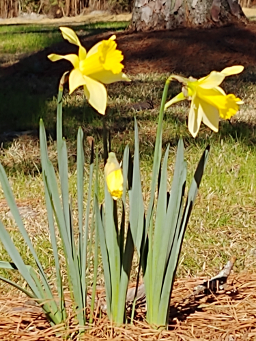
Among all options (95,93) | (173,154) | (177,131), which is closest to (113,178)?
(95,93)

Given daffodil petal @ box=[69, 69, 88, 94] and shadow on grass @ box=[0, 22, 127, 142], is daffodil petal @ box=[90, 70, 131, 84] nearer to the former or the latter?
daffodil petal @ box=[69, 69, 88, 94]

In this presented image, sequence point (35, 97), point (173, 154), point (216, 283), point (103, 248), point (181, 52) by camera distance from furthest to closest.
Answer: point (181, 52), point (35, 97), point (173, 154), point (216, 283), point (103, 248)

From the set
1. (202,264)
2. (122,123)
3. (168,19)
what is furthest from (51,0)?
(202,264)

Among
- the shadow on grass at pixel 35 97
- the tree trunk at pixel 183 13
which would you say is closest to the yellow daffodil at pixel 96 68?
the shadow on grass at pixel 35 97

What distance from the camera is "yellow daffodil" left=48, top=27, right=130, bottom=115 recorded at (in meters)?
1.47

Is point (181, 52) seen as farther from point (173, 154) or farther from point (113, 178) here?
point (113, 178)

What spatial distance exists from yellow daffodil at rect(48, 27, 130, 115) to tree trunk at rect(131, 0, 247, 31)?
23.8 feet

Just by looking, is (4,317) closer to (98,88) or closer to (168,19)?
(98,88)

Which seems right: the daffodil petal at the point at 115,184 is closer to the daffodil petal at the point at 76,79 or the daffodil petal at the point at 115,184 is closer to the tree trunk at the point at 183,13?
the daffodil petal at the point at 76,79

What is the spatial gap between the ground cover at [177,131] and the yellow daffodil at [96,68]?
0.81m

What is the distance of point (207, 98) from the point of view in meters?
1.54

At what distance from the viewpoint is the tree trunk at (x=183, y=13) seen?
8492 mm

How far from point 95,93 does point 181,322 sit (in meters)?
0.83

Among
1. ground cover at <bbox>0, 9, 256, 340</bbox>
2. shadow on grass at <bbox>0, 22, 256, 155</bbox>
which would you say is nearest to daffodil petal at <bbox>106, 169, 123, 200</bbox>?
ground cover at <bbox>0, 9, 256, 340</bbox>
